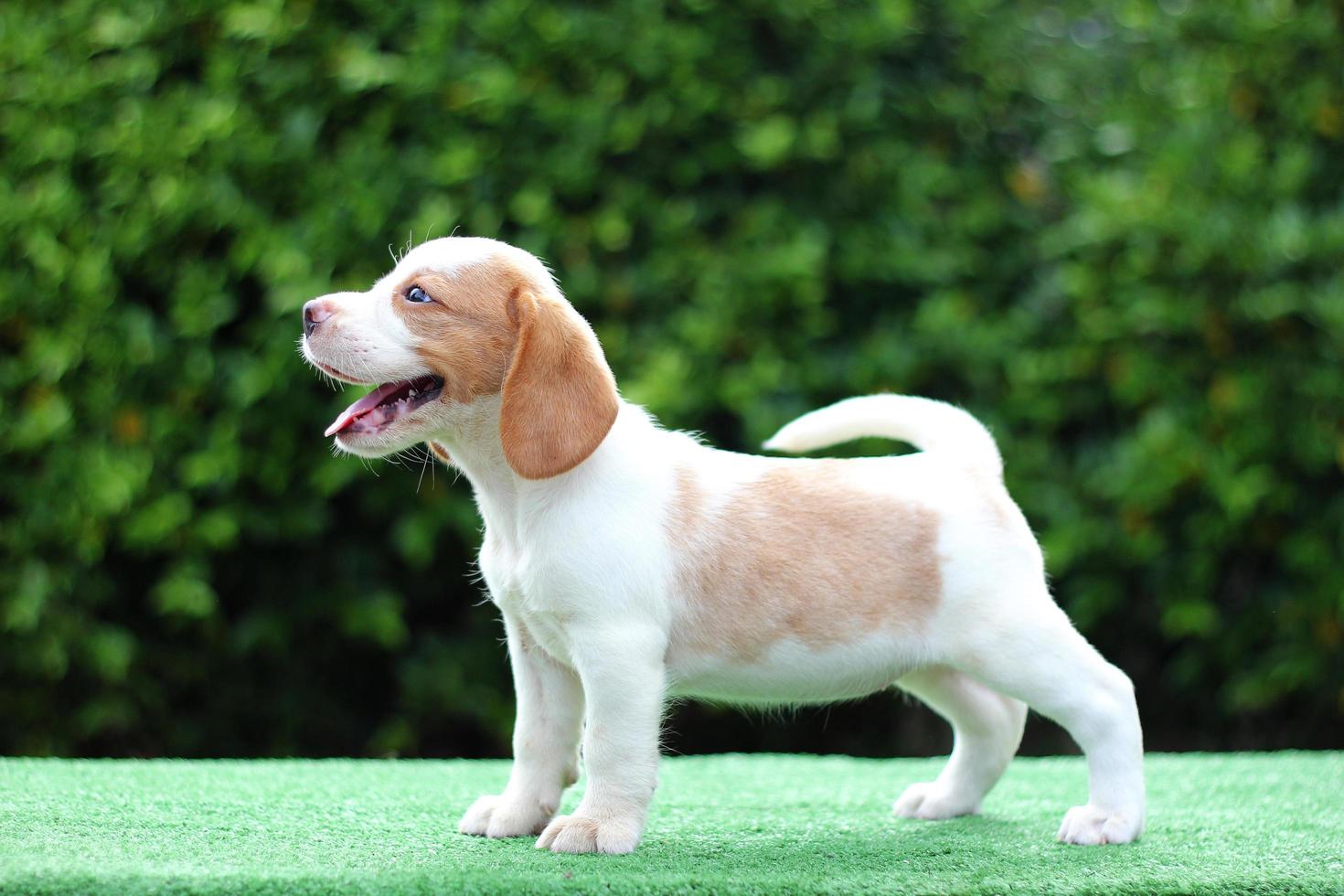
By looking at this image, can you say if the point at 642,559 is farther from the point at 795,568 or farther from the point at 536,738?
the point at 536,738

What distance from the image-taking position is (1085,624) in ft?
20.0

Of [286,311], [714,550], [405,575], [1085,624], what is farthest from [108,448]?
[1085,624]

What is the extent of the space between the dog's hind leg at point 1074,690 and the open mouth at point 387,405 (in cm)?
135

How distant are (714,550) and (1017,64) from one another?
389cm

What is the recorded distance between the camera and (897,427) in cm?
390

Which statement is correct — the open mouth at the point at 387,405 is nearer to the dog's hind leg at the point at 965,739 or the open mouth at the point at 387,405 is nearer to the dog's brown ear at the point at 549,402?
the dog's brown ear at the point at 549,402

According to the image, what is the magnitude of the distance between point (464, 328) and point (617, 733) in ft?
3.07

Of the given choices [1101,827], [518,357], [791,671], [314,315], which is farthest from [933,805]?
[314,315]

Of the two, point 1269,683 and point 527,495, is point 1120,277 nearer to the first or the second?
point 1269,683

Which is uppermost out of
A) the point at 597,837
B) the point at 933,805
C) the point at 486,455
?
the point at 486,455

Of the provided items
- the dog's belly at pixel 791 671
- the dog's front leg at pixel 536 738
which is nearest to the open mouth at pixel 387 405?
the dog's front leg at pixel 536 738

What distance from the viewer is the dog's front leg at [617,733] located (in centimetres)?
324

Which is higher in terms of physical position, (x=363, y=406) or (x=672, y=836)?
(x=363, y=406)

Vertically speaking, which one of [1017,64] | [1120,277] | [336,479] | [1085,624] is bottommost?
[1085,624]
